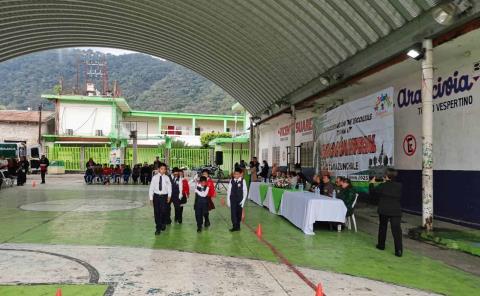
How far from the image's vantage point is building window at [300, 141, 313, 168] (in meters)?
21.4

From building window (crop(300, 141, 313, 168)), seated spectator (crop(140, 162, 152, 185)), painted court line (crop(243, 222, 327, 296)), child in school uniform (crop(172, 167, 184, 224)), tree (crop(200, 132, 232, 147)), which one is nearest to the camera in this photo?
painted court line (crop(243, 222, 327, 296))

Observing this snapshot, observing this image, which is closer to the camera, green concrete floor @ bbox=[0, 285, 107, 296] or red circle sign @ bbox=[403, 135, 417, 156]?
green concrete floor @ bbox=[0, 285, 107, 296]

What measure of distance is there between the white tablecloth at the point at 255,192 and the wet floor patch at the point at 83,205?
413 centimetres

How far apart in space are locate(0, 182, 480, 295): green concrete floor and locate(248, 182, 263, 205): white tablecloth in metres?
3.55

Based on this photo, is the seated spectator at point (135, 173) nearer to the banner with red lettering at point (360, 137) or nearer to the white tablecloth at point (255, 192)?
the white tablecloth at point (255, 192)

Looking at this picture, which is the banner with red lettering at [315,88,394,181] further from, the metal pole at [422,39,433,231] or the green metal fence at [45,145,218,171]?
the green metal fence at [45,145,218,171]

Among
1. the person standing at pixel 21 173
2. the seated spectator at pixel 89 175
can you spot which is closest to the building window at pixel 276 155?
the seated spectator at pixel 89 175

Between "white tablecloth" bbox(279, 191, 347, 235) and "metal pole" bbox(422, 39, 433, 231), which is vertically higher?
"metal pole" bbox(422, 39, 433, 231)

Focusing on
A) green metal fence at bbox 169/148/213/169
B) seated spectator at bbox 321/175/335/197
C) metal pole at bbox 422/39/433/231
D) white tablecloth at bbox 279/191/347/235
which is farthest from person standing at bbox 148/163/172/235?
green metal fence at bbox 169/148/213/169

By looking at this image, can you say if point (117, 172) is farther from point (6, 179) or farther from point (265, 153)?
point (265, 153)

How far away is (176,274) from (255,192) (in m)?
11.3

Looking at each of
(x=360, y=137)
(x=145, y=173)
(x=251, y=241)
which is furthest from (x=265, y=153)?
(x=251, y=241)

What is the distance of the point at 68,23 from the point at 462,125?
15.1 m

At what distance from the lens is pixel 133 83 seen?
106625 mm
